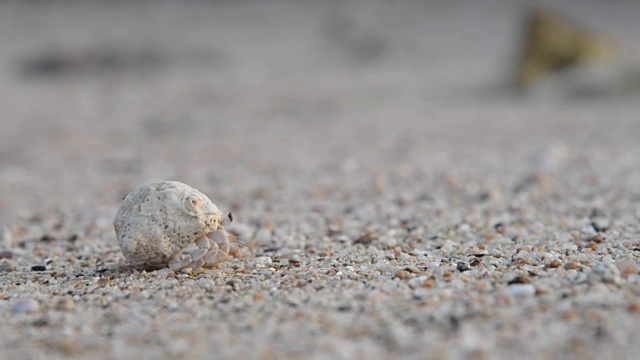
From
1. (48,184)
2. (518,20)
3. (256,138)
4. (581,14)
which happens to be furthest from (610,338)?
(581,14)

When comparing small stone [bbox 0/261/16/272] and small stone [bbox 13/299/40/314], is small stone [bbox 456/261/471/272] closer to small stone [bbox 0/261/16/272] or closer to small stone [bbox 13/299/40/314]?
small stone [bbox 13/299/40/314]

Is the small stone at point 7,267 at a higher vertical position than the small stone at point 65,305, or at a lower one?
lower

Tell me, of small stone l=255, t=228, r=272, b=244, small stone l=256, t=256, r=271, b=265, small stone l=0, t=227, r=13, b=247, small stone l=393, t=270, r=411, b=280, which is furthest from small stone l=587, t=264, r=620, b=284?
small stone l=0, t=227, r=13, b=247

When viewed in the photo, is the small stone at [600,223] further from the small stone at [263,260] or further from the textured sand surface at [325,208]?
the small stone at [263,260]

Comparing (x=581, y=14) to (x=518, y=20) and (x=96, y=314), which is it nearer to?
(x=518, y=20)

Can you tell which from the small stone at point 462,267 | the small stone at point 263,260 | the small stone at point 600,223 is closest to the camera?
the small stone at point 462,267

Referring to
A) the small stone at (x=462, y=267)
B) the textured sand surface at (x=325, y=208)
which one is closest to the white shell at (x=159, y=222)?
the textured sand surface at (x=325, y=208)

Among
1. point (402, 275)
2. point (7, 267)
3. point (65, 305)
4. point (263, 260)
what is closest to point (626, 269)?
point (402, 275)
